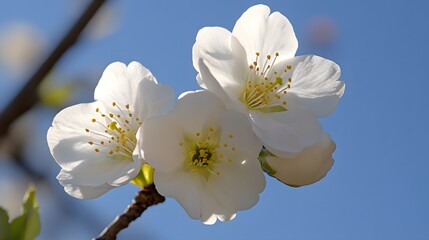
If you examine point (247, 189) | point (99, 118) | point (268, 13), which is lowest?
point (247, 189)

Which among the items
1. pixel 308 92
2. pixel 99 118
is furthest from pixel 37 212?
pixel 308 92

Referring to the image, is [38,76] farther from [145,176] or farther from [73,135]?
[145,176]

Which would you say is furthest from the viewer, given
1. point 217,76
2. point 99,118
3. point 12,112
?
point 12,112

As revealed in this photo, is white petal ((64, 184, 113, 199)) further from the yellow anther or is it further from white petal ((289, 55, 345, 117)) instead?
white petal ((289, 55, 345, 117))

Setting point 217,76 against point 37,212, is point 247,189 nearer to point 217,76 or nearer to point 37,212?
point 217,76

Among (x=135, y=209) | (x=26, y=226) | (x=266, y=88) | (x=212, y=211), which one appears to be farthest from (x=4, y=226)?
(x=266, y=88)

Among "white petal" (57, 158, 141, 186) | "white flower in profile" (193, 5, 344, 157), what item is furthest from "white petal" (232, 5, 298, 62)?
"white petal" (57, 158, 141, 186)

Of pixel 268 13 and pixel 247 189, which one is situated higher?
pixel 268 13

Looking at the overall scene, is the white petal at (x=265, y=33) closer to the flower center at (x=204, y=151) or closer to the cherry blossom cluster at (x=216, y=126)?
the cherry blossom cluster at (x=216, y=126)
